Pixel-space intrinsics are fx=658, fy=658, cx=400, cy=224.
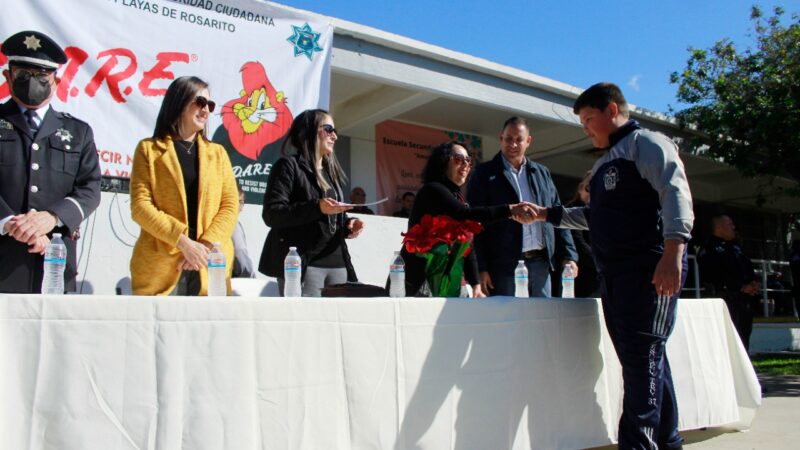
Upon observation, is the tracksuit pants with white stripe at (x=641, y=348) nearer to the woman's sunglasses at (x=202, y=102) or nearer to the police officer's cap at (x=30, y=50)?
the woman's sunglasses at (x=202, y=102)

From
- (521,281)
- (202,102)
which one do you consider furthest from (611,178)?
(202,102)

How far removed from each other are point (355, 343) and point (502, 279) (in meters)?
1.55

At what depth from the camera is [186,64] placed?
4.97 metres

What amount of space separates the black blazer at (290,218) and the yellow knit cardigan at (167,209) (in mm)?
267

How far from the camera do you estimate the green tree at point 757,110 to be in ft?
34.6

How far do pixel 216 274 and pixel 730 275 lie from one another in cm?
476

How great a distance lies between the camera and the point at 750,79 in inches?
452

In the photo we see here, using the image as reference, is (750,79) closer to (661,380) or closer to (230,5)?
(230,5)

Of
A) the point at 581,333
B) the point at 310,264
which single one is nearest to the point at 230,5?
the point at 310,264

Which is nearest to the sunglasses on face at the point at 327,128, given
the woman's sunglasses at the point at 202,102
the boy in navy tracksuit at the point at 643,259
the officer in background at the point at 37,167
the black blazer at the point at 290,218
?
the black blazer at the point at 290,218

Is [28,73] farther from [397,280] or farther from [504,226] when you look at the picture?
[504,226]

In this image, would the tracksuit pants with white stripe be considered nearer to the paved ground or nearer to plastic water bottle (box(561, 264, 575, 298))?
the paved ground

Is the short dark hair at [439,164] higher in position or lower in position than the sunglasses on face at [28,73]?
lower

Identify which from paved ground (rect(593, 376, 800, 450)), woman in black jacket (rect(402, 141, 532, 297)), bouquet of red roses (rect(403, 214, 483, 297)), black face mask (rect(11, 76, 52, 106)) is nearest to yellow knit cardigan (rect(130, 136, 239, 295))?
black face mask (rect(11, 76, 52, 106))
